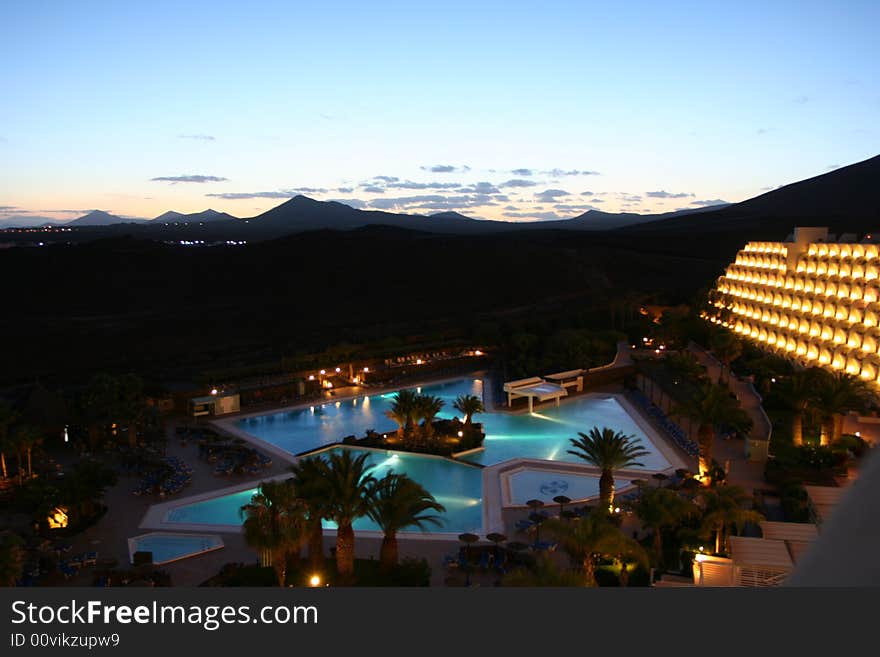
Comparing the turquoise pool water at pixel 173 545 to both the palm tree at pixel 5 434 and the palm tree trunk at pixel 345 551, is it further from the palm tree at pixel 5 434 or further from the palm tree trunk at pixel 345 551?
the palm tree at pixel 5 434

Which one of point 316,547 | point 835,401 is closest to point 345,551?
point 316,547

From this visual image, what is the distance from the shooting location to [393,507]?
13664 mm

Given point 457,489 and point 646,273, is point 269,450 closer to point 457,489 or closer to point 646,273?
point 457,489

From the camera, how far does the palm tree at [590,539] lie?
12.4m

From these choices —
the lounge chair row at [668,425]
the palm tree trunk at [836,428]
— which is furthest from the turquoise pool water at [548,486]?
the palm tree trunk at [836,428]

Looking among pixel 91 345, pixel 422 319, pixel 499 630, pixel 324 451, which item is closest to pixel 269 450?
pixel 324 451

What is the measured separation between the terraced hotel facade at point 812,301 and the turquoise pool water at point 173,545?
956 inches

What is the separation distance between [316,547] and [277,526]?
1206mm

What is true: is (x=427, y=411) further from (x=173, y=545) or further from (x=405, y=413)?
(x=173, y=545)

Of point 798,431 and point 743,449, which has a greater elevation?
point 798,431

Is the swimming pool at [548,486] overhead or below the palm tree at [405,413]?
below

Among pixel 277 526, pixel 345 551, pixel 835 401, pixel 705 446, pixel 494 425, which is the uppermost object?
pixel 835 401

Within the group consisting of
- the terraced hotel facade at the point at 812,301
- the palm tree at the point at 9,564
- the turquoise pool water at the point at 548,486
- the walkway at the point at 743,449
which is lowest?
the turquoise pool water at the point at 548,486

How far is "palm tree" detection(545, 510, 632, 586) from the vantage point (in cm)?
1244
